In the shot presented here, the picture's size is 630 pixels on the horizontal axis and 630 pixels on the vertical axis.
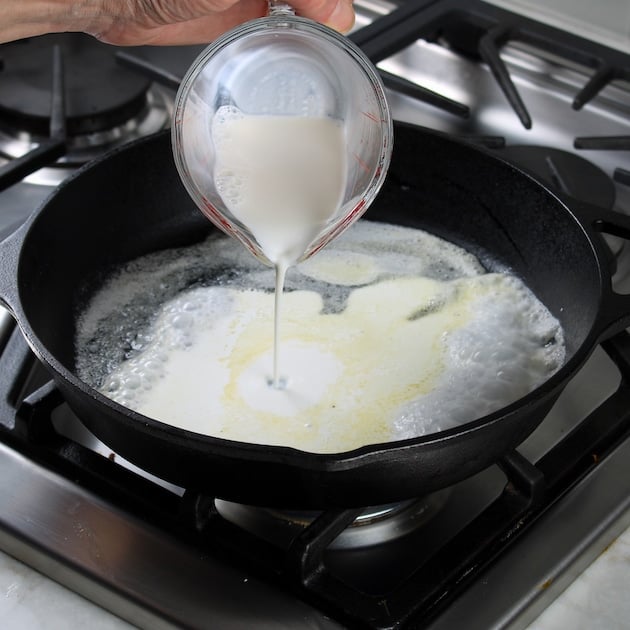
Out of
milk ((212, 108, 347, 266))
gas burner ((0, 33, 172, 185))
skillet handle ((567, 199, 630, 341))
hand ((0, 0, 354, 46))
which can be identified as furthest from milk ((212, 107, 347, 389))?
gas burner ((0, 33, 172, 185))

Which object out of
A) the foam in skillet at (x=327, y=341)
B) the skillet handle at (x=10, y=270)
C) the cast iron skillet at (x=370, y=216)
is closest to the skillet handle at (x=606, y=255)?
the cast iron skillet at (x=370, y=216)

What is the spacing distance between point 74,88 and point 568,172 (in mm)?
620

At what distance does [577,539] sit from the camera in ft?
2.17

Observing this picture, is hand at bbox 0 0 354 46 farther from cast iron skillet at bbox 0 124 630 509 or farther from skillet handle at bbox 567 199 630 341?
skillet handle at bbox 567 199 630 341

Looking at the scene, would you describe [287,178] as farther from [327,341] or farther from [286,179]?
[327,341]

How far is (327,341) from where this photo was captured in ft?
2.91

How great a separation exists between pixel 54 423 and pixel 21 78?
0.55m

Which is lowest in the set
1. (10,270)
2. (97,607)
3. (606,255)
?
(97,607)

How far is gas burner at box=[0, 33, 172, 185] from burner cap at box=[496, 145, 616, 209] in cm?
45

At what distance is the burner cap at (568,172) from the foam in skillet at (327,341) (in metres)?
0.13

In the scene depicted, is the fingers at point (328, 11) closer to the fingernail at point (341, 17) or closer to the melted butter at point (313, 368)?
the fingernail at point (341, 17)

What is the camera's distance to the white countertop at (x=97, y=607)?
624 millimetres

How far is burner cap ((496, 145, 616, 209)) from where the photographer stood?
0.98m

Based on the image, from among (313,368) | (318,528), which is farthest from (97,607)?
(313,368)
